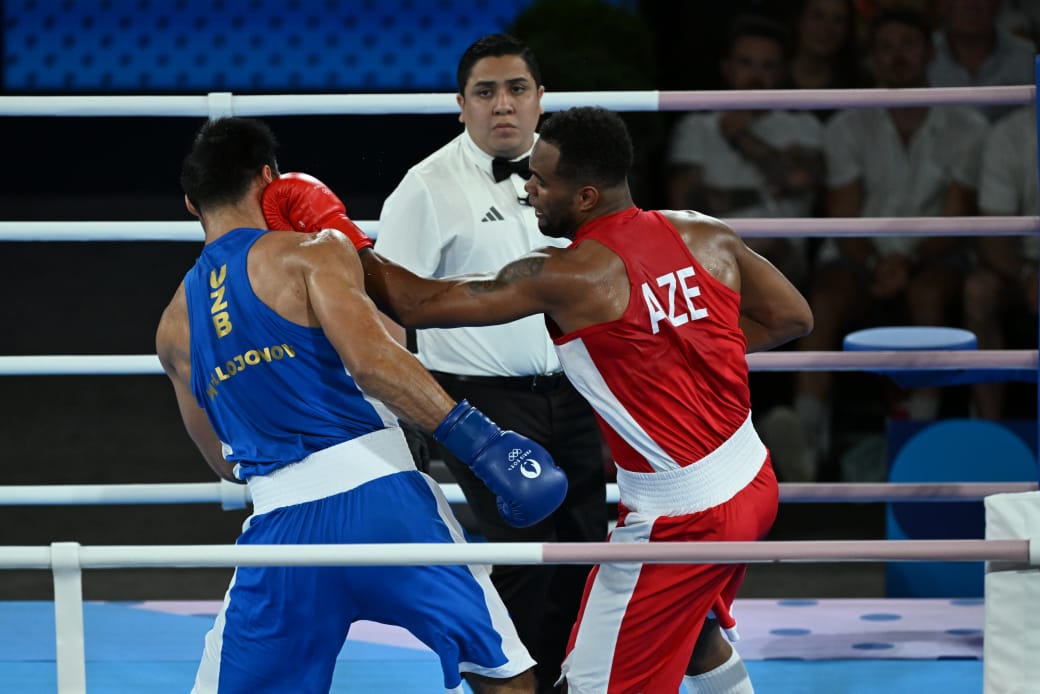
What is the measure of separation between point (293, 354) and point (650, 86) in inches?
131

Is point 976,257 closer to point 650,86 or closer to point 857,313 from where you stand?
point 857,313

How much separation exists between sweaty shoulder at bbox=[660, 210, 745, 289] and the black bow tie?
65 centimetres

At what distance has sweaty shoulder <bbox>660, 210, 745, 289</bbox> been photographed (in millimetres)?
2703

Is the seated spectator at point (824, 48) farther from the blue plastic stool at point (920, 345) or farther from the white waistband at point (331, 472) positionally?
the white waistband at point (331, 472)

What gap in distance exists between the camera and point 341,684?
354 centimetres

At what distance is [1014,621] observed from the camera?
8.18 ft

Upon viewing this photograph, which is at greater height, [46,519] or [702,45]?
[702,45]

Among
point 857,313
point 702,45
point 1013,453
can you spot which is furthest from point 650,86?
point 1013,453

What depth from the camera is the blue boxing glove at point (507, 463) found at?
7.94 feet

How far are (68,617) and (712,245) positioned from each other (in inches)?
50.9

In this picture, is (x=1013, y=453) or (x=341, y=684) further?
(x=1013, y=453)

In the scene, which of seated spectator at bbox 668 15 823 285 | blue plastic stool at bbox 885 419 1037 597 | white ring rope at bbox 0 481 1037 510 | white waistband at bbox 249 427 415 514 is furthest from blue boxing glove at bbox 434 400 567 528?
seated spectator at bbox 668 15 823 285

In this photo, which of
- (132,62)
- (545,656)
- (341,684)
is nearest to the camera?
(545,656)

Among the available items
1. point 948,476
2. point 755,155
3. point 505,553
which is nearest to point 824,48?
point 755,155
